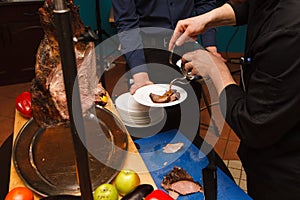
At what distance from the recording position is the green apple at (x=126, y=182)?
2.63 ft

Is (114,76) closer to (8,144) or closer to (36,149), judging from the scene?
(8,144)

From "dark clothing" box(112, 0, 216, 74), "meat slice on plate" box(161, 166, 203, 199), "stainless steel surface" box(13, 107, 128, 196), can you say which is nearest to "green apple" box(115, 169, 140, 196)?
"stainless steel surface" box(13, 107, 128, 196)

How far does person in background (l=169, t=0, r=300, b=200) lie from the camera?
70 cm

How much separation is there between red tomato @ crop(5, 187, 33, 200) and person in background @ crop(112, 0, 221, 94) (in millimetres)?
786

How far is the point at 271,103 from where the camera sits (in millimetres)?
755

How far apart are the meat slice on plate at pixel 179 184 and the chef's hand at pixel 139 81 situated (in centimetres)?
42

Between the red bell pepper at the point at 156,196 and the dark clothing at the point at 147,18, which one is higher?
the dark clothing at the point at 147,18

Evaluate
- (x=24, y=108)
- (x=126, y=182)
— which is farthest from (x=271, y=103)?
(x=24, y=108)

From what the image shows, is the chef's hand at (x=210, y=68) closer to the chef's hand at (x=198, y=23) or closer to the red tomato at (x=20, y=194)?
the chef's hand at (x=198, y=23)

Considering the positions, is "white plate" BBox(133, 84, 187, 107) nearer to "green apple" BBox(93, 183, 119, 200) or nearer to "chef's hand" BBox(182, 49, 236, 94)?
"chef's hand" BBox(182, 49, 236, 94)

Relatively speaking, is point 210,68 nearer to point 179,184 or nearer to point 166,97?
point 166,97

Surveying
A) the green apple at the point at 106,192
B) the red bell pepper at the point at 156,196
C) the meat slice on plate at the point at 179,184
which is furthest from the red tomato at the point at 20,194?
the meat slice on plate at the point at 179,184

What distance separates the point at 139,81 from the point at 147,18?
1.52ft

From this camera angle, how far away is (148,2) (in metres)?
1.60
